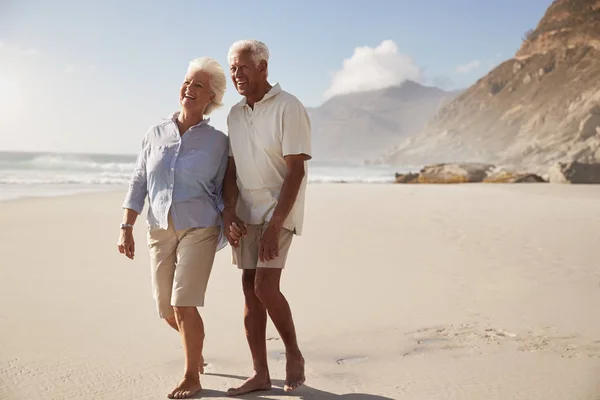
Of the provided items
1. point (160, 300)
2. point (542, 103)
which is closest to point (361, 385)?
point (160, 300)

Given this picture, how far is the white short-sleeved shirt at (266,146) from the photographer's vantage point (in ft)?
11.2

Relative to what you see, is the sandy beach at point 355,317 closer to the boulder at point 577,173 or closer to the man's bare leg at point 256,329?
the man's bare leg at point 256,329

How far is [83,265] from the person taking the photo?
7.40 meters

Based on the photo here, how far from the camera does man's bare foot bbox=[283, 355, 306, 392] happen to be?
3.52 meters

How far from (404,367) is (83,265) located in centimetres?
450

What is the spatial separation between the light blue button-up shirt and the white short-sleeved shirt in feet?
0.41

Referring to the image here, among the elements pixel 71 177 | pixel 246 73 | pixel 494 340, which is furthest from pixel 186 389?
pixel 71 177

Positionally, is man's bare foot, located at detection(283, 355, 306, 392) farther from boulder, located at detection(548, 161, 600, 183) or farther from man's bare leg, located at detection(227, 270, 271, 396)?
boulder, located at detection(548, 161, 600, 183)

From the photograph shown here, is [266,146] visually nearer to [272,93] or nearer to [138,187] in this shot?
[272,93]

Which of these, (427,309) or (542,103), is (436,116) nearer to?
Answer: (542,103)

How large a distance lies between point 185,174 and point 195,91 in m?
0.46

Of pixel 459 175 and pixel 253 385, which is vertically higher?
pixel 459 175

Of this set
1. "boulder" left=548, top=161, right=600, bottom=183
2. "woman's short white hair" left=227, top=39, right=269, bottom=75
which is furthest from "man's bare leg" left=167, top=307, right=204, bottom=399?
"boulder" left=548, top=161, right=600, bottom=183

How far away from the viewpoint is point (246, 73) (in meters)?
3.48
